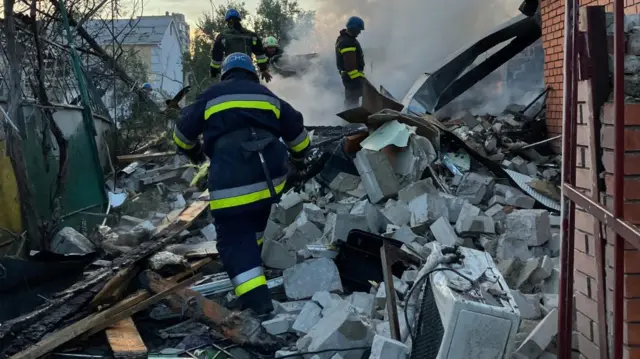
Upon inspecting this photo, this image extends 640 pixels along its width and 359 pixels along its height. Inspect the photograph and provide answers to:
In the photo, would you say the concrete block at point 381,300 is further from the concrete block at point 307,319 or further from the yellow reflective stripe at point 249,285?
the yellow reflective stripe at point 249,285

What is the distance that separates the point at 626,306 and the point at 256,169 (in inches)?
105

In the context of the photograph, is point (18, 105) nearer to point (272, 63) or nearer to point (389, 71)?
point (272, 63)

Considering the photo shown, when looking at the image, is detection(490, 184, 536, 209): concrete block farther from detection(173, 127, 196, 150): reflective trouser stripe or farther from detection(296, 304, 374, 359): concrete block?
detection(173, 127, 196, 150): reflective trouser stripe

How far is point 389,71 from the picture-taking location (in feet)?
46.6

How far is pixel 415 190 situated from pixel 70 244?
10.1 feet

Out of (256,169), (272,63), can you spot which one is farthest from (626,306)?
(272,63)

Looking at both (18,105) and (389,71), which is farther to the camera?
(389,71)

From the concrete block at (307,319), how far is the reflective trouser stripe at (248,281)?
342 millimetres

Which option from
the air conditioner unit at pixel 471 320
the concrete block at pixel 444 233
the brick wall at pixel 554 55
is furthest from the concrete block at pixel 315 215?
the brick wall at pixel 554 55

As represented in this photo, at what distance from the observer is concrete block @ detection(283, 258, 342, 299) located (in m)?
4.64

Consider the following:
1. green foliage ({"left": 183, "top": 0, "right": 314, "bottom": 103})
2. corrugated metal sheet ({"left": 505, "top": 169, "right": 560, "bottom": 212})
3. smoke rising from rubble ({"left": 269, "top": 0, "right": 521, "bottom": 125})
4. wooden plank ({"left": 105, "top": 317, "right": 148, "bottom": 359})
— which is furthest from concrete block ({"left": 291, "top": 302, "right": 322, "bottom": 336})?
green foliage ({"left": 183, "top": 0, "right": 314, "bottom": 103})

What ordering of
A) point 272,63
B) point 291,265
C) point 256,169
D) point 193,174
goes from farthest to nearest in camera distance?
point 272,63
point 193,174
point 291,265
point 256,169

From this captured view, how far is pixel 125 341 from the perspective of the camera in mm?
3674

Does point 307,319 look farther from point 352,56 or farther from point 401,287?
point 352,56
